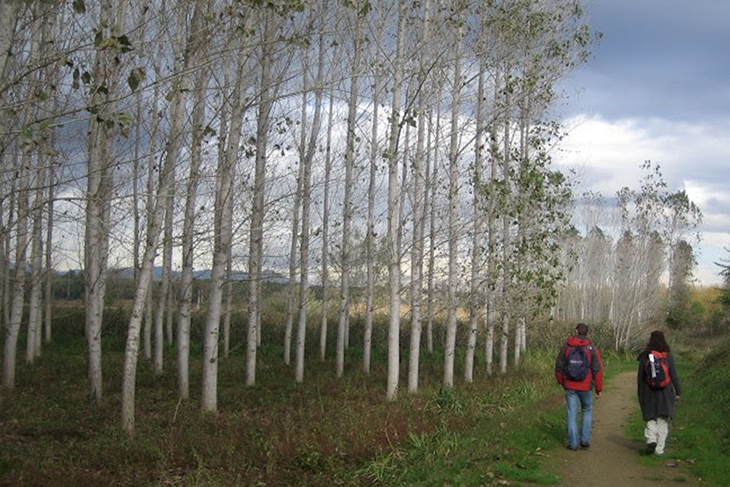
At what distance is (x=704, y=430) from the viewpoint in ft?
38.5

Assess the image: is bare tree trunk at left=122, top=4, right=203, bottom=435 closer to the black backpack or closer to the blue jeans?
the blue jeans

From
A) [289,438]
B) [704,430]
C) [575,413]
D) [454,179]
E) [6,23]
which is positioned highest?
[454,179]

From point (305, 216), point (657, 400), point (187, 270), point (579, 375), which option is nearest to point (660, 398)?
point (657, 400)

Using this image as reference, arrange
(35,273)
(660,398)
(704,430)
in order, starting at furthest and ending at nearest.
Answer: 1. (35,273)
2. (704,430)
3. (660,398)

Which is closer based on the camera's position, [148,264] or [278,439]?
[278,439]

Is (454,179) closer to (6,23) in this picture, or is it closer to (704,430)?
(704,430)

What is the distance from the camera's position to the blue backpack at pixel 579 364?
9.79 metres

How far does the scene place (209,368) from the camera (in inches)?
534

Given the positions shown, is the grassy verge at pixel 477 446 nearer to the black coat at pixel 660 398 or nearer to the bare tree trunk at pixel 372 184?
the black coat at pixel 660 398

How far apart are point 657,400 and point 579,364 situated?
1.07 m

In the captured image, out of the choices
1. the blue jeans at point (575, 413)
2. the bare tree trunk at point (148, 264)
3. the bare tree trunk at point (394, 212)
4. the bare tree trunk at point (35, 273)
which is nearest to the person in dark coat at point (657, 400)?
the blue jeans at point (575, 413)

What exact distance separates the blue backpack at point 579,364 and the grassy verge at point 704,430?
1.31m

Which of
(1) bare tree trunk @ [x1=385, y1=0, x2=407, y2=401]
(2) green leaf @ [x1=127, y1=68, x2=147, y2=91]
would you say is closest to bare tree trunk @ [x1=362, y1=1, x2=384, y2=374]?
(1) bare tree trunk @ [x1=385, y1=0, x2=407, y2=401]

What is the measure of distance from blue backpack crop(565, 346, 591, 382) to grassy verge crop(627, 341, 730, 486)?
131 centimetres
